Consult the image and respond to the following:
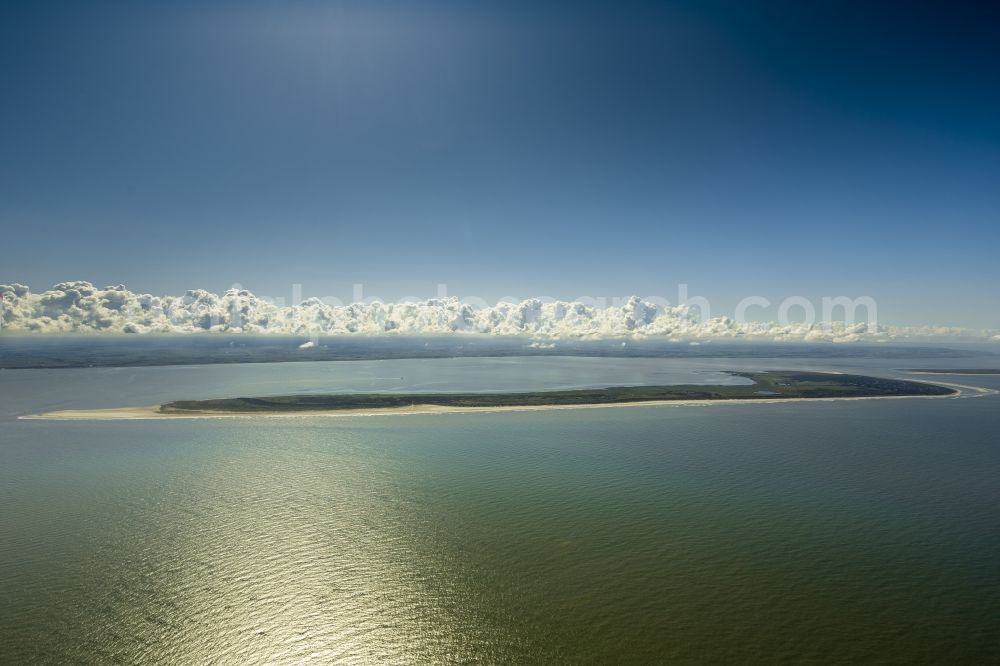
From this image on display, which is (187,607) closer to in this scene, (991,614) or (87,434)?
(991,614)

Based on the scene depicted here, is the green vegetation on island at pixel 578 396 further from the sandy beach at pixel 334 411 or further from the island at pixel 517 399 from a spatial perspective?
the sandy beach at pixel 334 411

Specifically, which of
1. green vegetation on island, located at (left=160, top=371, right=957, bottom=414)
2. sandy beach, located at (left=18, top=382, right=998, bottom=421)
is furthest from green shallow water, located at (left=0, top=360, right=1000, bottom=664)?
green vegetation on island, located at (left=160, top=371, right=957, bottom=414)

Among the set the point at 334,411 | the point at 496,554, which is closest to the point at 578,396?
the point at 334,411

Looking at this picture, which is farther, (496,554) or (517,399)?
(517,399)

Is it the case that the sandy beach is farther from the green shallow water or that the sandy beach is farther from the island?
the green shallow water

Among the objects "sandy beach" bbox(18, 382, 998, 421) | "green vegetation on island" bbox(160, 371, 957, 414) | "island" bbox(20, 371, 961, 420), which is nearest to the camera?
"sandy beach" bbox(18, 382, 998, 421)

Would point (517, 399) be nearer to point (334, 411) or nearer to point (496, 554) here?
point (334, 411)
